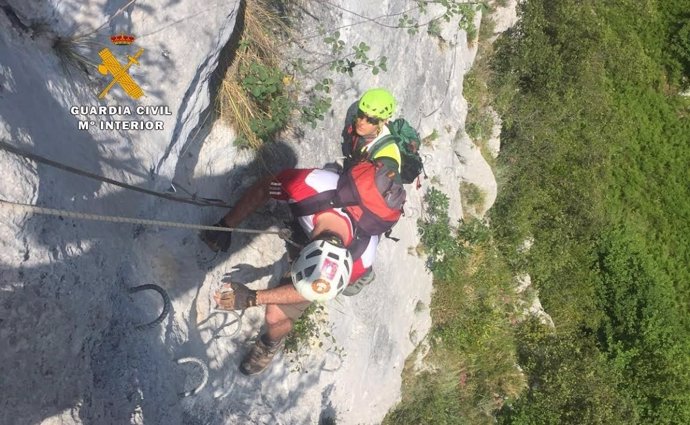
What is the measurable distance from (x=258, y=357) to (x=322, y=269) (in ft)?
5.31

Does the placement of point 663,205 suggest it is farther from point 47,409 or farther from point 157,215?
point 47,409

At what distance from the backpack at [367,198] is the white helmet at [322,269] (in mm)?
333

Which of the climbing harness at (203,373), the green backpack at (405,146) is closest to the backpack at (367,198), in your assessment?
the green backpack at (405,146)

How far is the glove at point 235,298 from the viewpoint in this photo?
13.3 ft

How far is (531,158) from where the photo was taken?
30.5 feet

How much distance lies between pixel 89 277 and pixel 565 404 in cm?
780

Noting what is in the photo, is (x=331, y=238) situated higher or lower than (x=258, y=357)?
higher

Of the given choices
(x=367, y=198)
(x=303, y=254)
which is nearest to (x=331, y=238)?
(x=303, y=254)

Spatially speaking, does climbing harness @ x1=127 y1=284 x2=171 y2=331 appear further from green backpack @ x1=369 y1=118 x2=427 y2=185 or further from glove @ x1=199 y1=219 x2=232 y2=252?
green backpack @ x1=369 y1=118 x2=427 y2=185

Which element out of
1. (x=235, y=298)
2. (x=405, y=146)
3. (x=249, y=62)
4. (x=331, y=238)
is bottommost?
(x=235, y=298)

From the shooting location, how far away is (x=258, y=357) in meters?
4.60

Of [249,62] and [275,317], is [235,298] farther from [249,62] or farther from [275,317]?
[249,62]

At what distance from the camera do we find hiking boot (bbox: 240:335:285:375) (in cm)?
458

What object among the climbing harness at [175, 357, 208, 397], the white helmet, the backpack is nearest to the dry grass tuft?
the backpack
